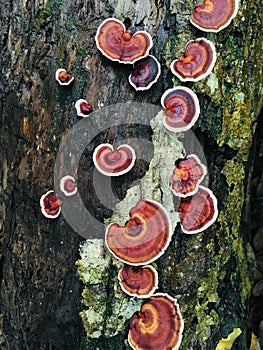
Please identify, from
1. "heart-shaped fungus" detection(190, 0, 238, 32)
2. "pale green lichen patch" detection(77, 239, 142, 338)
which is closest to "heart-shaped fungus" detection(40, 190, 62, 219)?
"pale green lichen patch" detection(77, 239, 142, 338)

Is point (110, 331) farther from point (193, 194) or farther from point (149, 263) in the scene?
point (193, 194)

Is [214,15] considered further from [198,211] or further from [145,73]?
[198,211]

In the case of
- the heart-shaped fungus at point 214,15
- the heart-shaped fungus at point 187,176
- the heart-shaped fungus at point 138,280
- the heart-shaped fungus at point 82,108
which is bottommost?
the heart-shaped fungus at point 138,280

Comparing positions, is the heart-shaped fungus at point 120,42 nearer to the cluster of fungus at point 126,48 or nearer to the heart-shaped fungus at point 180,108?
the cluster of fungus at point 126,48

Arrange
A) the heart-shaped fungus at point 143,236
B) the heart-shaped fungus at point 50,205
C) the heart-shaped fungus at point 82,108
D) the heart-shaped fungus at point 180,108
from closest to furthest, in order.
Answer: the heart-shaped fungus at point 143,236 < the heart-shaped fungus at point 180,108 < the heart-shaped fungus at point 82,108 < the heart-shaped fungus at point 50,205

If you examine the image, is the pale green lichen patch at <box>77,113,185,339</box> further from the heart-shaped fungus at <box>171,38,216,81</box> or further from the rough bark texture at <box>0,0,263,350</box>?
the heart-shaped fungus at <box>171,38,216,81</box>

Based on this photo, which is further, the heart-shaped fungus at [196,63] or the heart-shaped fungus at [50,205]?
the heart-shaped fungus at [50,205]

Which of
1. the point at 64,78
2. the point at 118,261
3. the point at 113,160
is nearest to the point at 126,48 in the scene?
the point at 64,78

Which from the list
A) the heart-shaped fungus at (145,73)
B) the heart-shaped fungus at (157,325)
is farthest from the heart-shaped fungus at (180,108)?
the heart-shaped fungus at (157,325)
